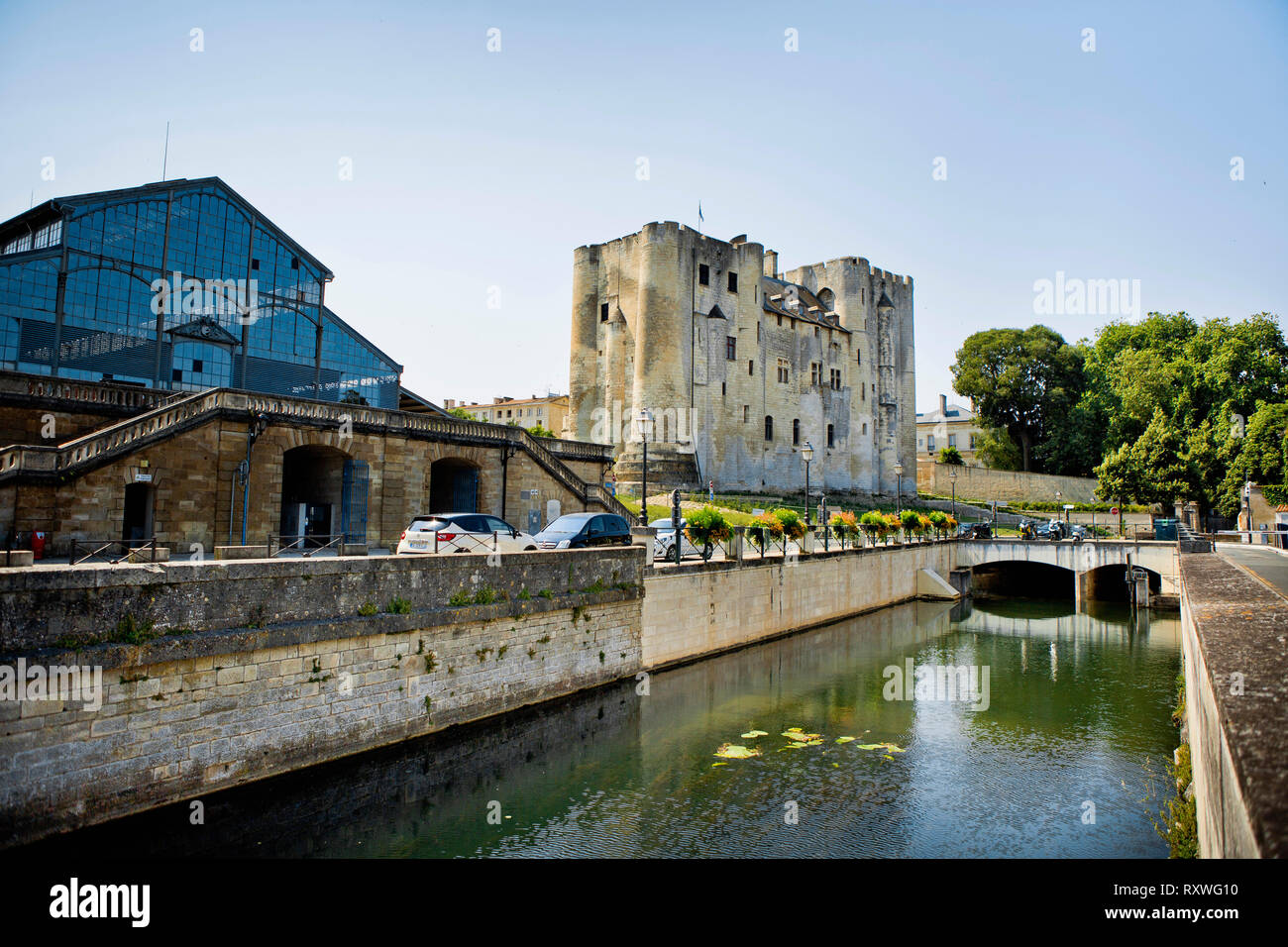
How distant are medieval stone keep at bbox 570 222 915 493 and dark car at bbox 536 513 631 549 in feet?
88.6

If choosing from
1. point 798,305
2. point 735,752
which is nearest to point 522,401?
point 798,305

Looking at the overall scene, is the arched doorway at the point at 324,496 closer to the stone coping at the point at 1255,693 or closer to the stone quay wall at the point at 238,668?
the stone quay wall at the point at 238,668

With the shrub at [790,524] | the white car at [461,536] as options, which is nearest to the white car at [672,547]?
the shrub at [790,524]

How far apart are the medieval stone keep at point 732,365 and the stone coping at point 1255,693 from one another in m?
39.9

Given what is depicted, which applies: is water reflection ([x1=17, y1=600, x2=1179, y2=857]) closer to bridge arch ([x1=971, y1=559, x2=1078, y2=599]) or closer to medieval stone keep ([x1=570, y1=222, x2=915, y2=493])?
bridge arch ([x1=971, y1=559, x2=1078, y2=599])

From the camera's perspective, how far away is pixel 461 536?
17781 mm

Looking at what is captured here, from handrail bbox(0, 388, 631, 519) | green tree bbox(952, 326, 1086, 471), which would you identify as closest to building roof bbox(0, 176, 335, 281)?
handrail bbox(0, 388, 631, 519)

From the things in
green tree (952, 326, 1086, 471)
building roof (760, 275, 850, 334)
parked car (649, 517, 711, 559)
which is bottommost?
parked car (649, 517, 711, 559)

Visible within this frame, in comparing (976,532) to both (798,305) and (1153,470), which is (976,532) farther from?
(798,305)

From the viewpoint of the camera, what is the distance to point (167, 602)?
407 inches

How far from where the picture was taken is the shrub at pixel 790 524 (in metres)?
26.7

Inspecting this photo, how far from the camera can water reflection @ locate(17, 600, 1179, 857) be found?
10594 mm

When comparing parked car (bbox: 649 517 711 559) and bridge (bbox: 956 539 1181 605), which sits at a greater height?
parked car (bbox: 649 517 711 559)
